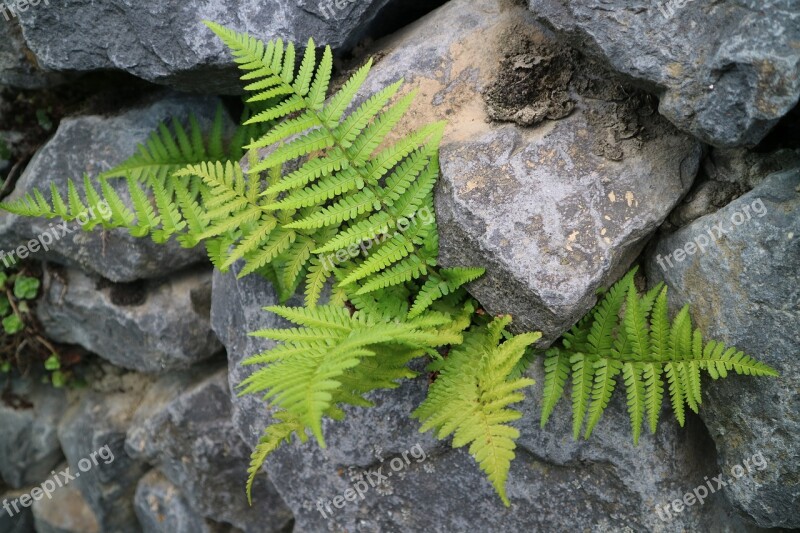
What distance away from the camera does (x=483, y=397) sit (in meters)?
3.20

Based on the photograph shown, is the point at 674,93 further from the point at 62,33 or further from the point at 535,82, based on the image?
the point at 62,33

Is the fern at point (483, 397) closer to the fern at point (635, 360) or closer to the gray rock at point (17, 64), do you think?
the fern at point (635, 360)

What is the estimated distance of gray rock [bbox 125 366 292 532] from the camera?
16.7 ft

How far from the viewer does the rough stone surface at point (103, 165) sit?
460cm

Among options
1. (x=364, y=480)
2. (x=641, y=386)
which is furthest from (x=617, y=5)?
(x=364, y=480)

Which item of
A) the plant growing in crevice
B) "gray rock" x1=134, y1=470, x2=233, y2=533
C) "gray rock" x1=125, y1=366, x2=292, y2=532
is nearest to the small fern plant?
"gray rock" x1=125, y1=366, x2=292, y2=532

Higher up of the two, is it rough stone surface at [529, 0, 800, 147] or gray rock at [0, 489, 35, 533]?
rough stone surface at [529, 0, 800, 147]

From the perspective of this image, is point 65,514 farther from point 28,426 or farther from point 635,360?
point 635,360

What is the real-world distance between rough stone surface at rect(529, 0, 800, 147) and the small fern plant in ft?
2.93

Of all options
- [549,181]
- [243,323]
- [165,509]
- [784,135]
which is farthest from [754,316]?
[165,509]

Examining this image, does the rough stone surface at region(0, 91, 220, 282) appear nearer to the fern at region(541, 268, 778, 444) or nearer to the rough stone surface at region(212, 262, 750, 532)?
the rough stone surface at region(212, 262, 750, 532)

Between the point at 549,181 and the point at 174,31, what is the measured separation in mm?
2373

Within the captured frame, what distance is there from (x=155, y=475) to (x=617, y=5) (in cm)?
514

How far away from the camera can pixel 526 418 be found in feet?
12.6
